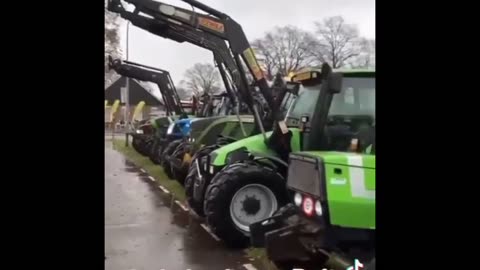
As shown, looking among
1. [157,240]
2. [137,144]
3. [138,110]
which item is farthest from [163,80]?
[157,240]

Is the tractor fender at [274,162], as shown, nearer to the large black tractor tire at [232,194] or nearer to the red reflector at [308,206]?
the large black tractor tire at [232,194]

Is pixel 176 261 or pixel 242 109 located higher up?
pixel 242 109

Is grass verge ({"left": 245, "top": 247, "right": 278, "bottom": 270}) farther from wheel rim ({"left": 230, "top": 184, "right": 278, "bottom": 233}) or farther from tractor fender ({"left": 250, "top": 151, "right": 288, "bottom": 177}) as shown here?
tractor fender ({"left": 250, "top": 151, "right": 288, "bottom": 177})

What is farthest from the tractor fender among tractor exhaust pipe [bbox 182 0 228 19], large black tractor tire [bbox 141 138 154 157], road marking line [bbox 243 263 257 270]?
large black tractor tire [bbox 141 138 154 157]

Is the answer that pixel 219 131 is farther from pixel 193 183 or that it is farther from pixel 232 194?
pixel 232 194

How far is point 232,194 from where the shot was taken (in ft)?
18.6

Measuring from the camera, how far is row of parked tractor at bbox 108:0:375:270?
3656 millimetres

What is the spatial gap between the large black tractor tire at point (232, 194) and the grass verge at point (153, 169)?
122 cm
